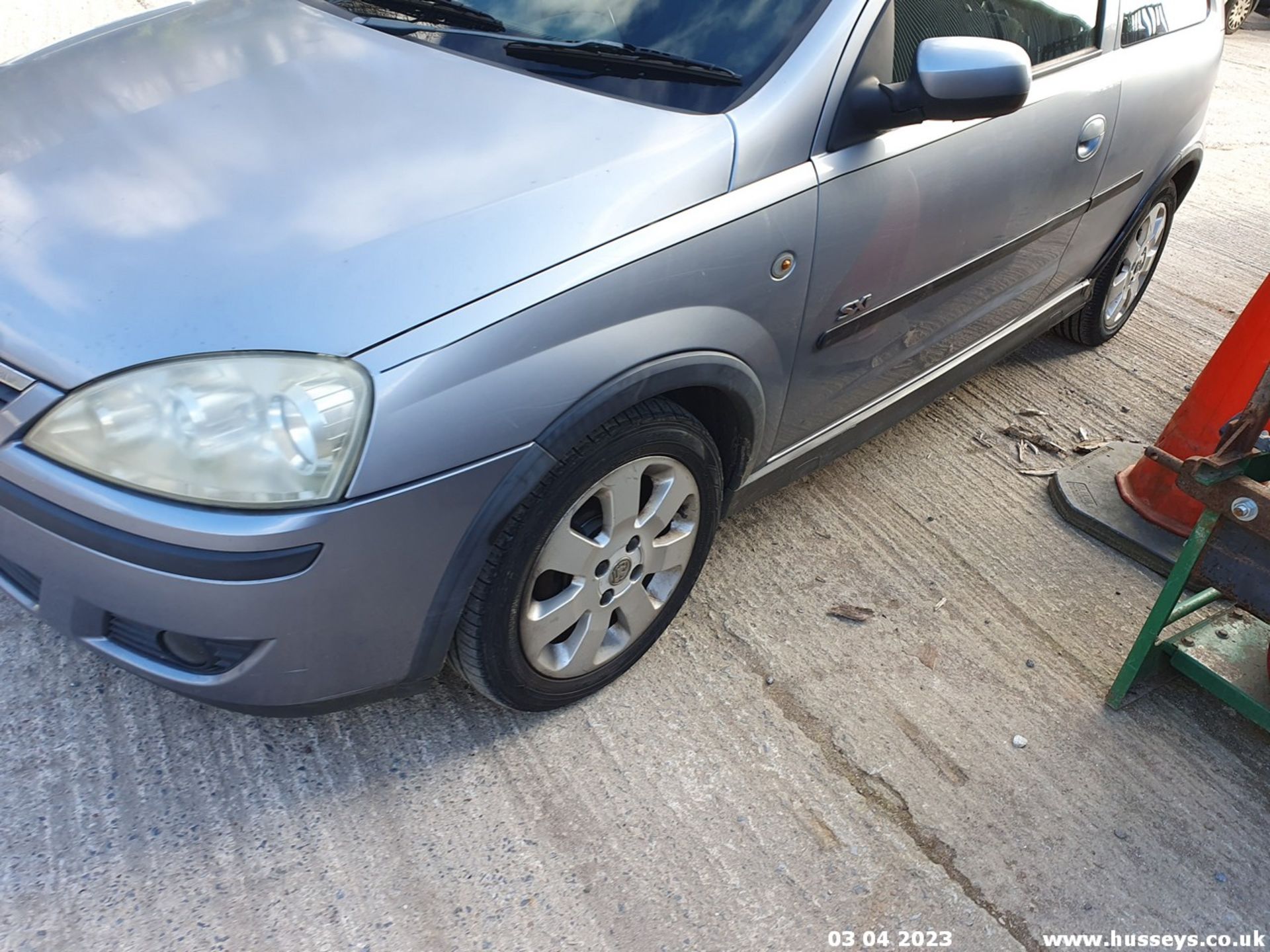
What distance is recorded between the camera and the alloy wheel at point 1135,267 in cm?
377

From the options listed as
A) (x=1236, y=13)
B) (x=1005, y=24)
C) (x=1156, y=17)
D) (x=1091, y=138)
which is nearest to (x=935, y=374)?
(x=1091, y=138)

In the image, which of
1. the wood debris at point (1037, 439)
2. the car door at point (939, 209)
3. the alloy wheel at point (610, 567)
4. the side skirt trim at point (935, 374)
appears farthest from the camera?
the wood debris at point (1037, 439)

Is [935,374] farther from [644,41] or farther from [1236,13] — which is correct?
[1236,13]

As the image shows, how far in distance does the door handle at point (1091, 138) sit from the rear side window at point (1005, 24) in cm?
21

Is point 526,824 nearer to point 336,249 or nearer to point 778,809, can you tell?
point 778,809

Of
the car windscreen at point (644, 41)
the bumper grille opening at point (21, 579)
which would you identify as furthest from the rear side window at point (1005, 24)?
the bumper grille opening at point (21, 579)

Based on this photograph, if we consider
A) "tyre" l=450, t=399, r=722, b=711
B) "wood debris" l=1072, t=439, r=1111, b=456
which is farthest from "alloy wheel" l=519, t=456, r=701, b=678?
"wood debris" l=1072, t=439, r=1111, b=456

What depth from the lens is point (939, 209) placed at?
2414 millimetres

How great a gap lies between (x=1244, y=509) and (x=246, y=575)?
77.8 inches

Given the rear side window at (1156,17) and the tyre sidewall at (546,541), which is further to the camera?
the rear side window at (1156,17)

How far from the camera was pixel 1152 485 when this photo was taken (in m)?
3.11

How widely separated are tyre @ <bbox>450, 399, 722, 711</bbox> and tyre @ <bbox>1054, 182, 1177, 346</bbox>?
2250 millimetres

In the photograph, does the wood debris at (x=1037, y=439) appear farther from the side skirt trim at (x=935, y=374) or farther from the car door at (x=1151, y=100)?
the car door at (x=1151, y=100)

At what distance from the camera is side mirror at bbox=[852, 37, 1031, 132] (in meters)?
2.05
